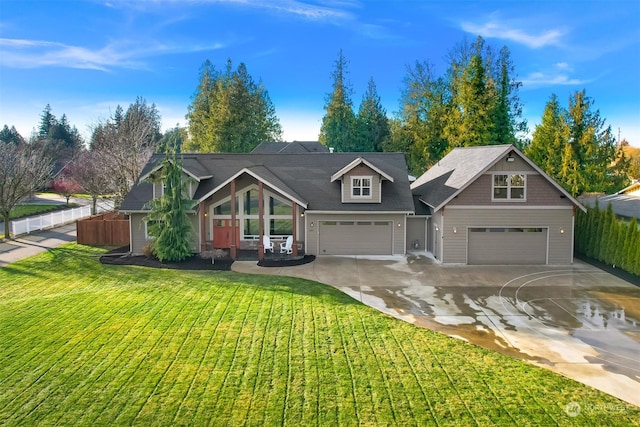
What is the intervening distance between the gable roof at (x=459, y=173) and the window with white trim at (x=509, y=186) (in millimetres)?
731

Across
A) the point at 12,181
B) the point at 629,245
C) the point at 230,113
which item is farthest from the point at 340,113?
the point at 629,245

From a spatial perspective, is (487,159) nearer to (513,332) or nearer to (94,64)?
(513,332)

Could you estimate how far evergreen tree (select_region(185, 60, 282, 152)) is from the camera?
155ft

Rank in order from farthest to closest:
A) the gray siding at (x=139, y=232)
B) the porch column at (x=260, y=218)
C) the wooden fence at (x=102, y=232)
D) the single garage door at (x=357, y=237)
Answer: the wooden fence at (x=102, y=232) < the gray siding at (x=139, y=232) < the single garage door at (x=357, y=237) < the porch column at (x=260, y=218)

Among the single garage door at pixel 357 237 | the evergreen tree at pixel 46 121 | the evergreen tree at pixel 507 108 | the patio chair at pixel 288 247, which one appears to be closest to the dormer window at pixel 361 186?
the single garage door at pixel 357 237

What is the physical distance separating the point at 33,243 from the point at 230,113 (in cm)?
2681

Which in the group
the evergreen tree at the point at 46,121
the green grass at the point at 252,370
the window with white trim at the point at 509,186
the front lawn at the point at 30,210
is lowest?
the green grass at the point at 252,370

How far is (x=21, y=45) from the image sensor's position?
77.5 feet

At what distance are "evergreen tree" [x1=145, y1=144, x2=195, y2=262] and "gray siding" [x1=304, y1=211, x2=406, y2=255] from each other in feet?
18.1

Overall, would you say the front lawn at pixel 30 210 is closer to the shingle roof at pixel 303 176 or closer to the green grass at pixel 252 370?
the shingle roof at pixel 303 176

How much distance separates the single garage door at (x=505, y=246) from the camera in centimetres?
1992

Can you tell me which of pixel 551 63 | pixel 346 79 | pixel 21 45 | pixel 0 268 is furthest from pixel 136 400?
pixel 346 79

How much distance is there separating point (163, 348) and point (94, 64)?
2712 cm

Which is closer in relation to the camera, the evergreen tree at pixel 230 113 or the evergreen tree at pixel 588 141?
the evergreen tree at pixel 588 141
